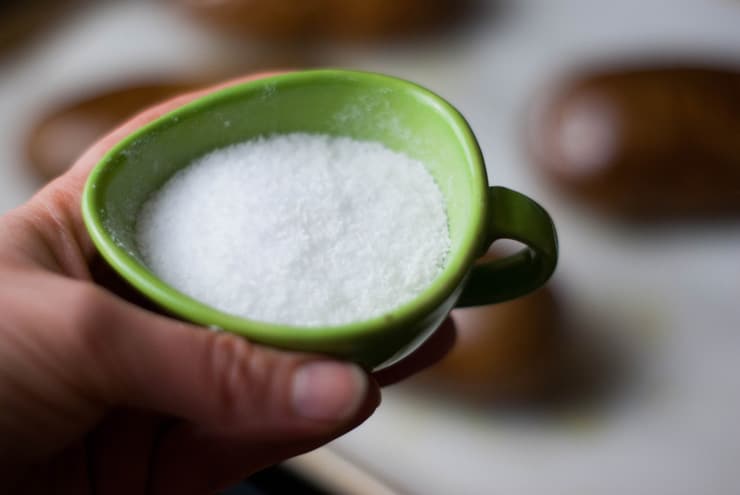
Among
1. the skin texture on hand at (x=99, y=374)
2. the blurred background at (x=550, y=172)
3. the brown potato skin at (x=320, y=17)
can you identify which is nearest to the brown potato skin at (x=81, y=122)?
the blurred background at (x=550, y=172)

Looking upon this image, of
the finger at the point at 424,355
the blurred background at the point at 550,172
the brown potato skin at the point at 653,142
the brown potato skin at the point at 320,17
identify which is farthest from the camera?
the brown potato skin at the point at 320,17

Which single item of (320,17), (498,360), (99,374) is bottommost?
(498,360)

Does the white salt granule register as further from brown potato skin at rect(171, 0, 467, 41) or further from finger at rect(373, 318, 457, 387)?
brown potato skin at rect(171, 0, 467, 41)

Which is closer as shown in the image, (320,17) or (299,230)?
(299,230)

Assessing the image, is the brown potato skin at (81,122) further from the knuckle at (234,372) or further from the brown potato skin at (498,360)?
the knuckle at (234,372)

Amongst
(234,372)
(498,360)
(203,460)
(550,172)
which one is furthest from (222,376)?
(550,172)

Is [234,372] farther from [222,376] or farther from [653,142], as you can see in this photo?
[653,142]

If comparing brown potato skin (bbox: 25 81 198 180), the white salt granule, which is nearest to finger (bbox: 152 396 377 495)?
the white salt granule
